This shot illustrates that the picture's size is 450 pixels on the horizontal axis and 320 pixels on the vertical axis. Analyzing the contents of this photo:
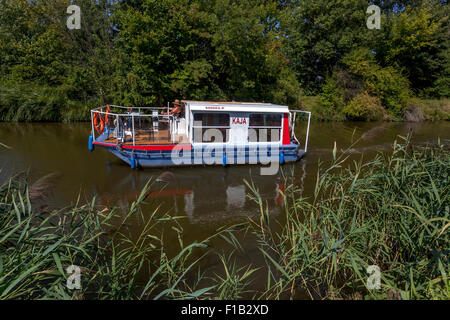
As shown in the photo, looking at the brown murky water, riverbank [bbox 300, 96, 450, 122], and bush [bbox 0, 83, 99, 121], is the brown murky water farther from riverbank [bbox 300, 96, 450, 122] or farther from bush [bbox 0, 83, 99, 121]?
riverbank [bbox 300, 96, 450, 122]

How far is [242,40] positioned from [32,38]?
54.0 ft

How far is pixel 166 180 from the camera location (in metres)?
10.2

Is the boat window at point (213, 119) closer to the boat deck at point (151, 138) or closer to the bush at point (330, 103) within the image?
the boat deck at point (151, 138)

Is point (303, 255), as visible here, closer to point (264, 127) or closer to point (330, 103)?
point (264, 127)

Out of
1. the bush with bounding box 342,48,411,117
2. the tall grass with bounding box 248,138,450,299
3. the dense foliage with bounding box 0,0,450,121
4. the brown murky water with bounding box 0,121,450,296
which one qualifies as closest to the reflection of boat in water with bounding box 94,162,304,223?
the brown murky water with bounding box 0,121,450,296

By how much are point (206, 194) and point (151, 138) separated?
11.5ft

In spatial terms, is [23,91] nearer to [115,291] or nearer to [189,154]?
[189,154]

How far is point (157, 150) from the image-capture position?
10.4 meters

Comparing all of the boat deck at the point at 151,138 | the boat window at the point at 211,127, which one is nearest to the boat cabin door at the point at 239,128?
the boat window at the point at 211,127

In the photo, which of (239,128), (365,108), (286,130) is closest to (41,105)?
(239,128)

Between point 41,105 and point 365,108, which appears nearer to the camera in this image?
point 41,105

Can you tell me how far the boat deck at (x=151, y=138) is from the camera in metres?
10.6

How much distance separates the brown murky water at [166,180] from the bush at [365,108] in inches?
446

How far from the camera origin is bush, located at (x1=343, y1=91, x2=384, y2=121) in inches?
1039
